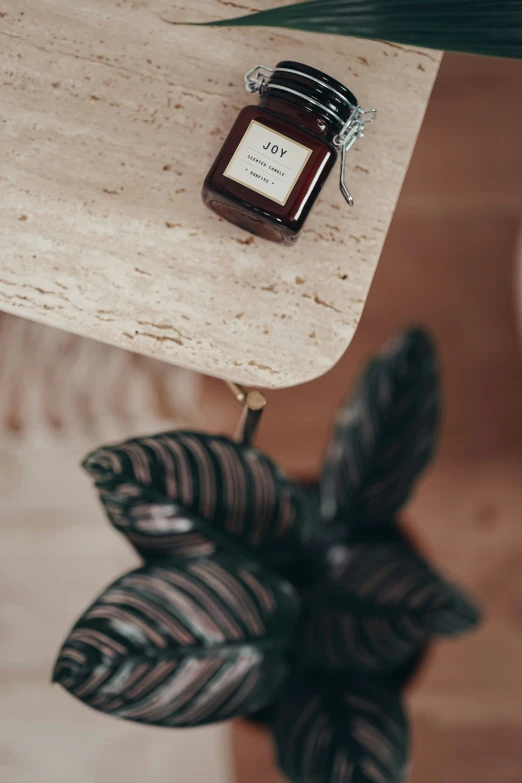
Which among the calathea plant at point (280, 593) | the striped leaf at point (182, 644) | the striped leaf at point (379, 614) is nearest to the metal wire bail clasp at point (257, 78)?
the calathea plant at point (280, 593)

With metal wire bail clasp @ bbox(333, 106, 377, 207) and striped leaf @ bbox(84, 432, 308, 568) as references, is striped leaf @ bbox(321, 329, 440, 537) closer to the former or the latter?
striped leaf @ bbox(84, 432, 308, 568)

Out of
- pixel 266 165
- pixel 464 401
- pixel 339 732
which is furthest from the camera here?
pixel 464 401

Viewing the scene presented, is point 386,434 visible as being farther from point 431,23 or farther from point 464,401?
point 464,401

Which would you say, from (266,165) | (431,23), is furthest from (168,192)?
(431,23)

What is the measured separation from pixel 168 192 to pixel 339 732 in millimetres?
617

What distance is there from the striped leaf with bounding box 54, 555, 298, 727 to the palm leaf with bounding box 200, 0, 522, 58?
1.66 feet

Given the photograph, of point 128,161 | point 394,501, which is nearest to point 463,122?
point 394,501

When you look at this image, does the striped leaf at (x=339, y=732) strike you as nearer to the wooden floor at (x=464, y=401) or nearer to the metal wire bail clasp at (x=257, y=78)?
the wooden floor at (x=464, y=401)

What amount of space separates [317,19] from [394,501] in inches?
21.5

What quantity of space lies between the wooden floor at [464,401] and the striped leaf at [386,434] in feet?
1.68

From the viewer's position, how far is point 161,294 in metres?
0.53

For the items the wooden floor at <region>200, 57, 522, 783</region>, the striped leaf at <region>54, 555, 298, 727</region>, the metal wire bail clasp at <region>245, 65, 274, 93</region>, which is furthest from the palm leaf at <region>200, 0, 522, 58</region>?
the wooden floor at <region>200, 57, 522, 783</region>

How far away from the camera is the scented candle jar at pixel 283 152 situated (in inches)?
19.6

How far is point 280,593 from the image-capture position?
68cm
